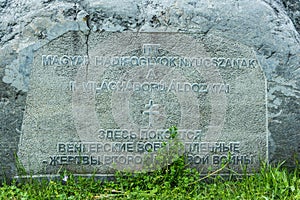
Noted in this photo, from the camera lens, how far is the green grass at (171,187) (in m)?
2.76

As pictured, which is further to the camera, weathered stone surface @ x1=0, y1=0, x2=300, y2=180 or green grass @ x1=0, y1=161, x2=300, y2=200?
weathered stone surface @ x1=0, y1=0, x2=300, y2=180

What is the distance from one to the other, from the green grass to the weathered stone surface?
0.22 meters

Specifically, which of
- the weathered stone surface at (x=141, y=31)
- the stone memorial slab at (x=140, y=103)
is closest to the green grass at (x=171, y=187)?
the stone memorial slab at (x=140, y=103)

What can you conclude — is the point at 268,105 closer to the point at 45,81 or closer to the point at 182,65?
the point at 182,65

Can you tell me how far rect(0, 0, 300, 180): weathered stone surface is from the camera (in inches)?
115

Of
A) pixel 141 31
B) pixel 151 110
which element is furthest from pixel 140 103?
pixel 141 31

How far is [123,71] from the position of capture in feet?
9.77

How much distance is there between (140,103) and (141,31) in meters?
0.42

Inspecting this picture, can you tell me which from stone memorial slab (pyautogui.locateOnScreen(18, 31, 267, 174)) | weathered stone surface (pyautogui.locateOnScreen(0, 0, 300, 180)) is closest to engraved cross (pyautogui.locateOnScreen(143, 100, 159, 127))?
stone memorial slab (pyautogui.locateOnScreen(18, 31, 267, 174))

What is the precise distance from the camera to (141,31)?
2.95 metres

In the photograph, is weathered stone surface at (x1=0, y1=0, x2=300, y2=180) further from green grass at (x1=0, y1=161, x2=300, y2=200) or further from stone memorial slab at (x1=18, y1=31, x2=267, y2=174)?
green grass at (x1=0, y1=161, x2=300, y2=200)

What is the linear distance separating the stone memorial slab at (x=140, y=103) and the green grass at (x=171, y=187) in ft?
0.26

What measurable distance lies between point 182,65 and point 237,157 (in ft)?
2.11

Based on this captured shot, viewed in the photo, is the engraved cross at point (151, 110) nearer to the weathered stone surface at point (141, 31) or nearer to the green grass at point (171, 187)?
the green grass at point (171, 187)
